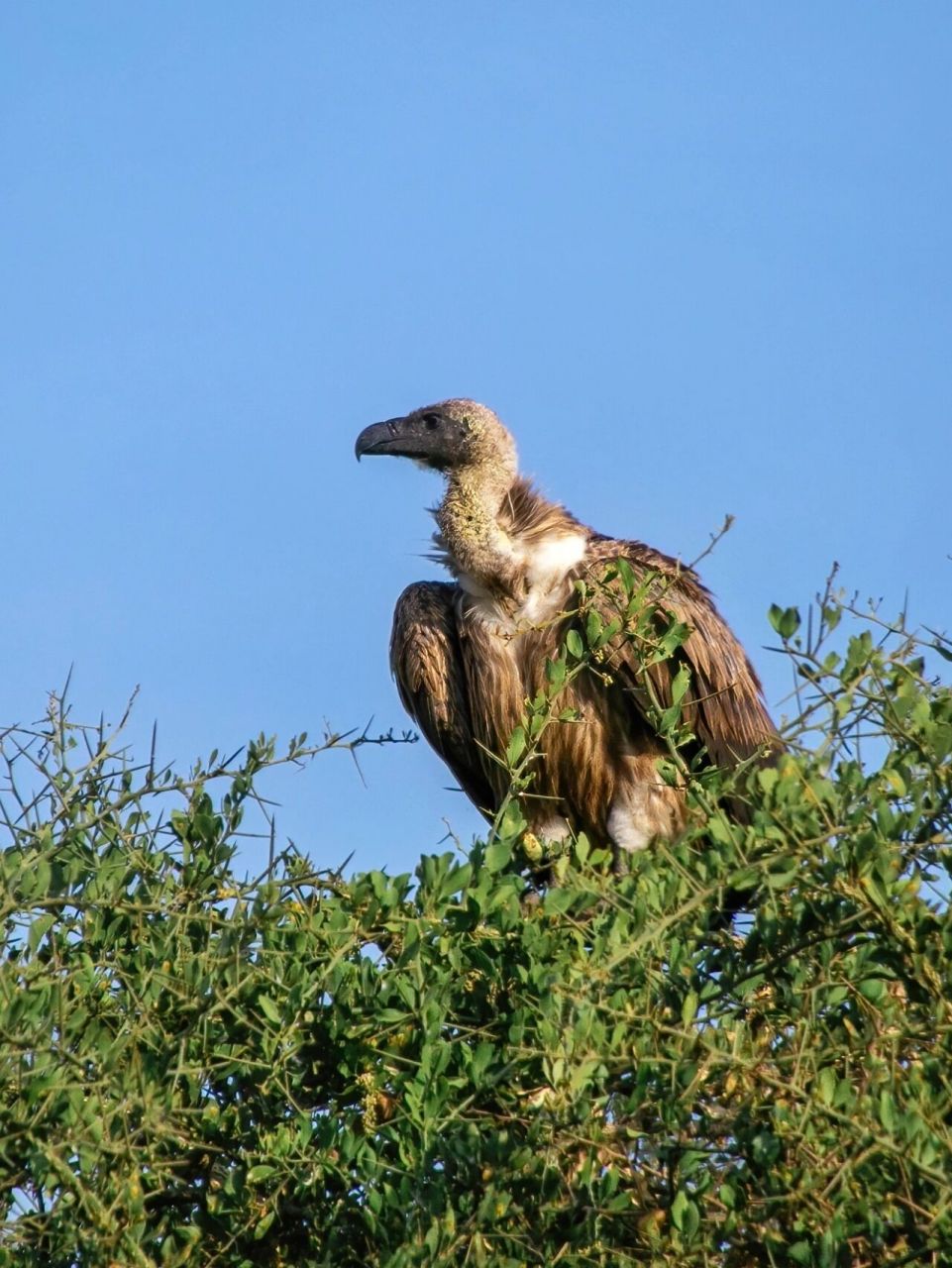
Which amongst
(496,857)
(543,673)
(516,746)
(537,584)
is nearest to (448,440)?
(537,584)

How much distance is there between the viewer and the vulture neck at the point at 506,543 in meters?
7.66

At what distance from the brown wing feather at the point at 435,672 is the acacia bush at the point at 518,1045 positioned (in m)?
3.55

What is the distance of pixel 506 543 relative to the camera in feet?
25.6

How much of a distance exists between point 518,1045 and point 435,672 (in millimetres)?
4124

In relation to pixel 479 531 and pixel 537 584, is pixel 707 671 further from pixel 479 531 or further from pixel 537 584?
pixel 479 531

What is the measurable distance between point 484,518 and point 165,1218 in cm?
457

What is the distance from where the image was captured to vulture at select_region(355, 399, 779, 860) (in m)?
7.54

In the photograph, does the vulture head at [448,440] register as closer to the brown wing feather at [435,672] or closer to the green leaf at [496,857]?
the brown wing feather at [435,672]

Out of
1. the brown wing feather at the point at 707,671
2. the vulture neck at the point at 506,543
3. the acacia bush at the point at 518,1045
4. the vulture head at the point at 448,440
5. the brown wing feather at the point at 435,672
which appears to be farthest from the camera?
the vulture head at the point at 448,440

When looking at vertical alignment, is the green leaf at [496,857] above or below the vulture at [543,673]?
below

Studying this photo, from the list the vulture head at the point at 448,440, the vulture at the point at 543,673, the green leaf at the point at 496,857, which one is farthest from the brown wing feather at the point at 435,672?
the green leaf at the point at 496,857

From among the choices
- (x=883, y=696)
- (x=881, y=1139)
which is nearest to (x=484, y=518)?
(x=883, y=696)

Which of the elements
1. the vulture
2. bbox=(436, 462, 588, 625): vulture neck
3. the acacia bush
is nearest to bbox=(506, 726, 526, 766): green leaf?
the acacia bush

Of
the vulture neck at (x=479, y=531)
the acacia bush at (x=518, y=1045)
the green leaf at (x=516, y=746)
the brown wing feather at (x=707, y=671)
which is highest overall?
the vulture neck at (x=479, y=531)
